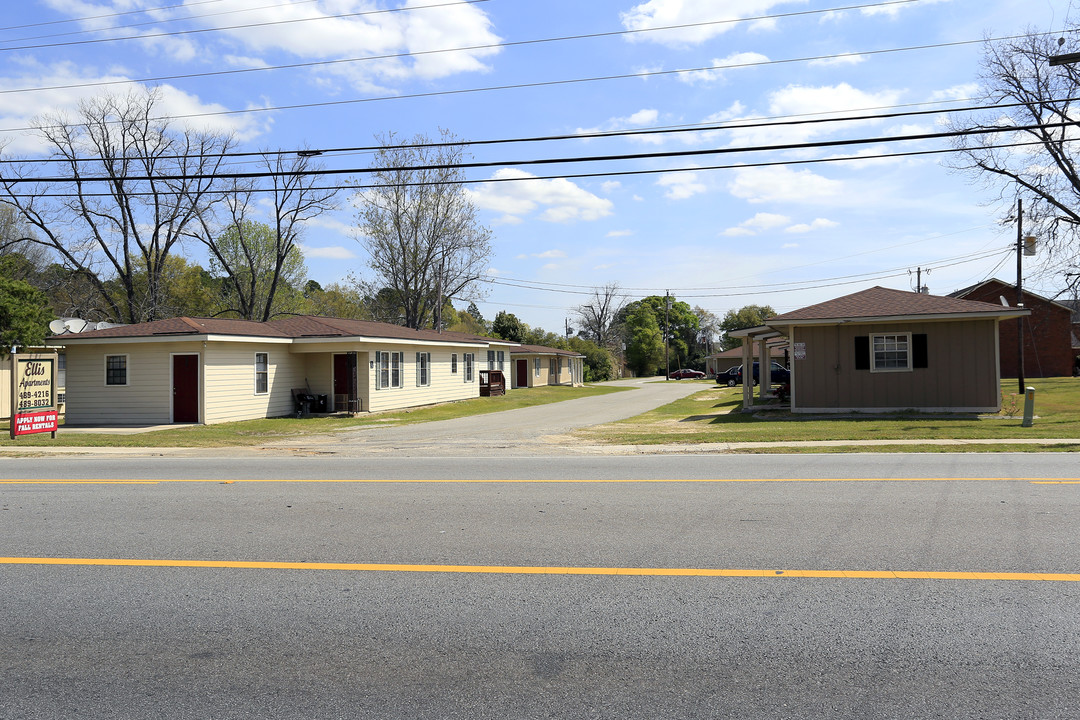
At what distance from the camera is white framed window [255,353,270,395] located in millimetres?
25953

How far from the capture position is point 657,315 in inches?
4171

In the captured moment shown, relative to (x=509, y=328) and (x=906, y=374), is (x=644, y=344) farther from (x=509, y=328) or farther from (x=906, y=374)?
(x=906, y=374)

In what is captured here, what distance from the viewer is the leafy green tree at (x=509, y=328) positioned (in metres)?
75.4

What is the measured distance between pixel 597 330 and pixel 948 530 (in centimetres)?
9331

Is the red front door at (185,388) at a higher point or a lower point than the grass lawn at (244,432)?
higher

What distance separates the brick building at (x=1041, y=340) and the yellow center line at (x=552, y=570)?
47.8 meters

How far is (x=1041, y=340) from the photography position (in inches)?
1826

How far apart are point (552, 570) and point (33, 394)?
60.6 feet

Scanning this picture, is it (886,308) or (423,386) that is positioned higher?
(886,308)

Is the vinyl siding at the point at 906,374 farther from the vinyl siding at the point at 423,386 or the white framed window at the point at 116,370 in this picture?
the white framed window at the point at 116,370

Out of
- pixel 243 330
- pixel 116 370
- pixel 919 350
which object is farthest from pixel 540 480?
pixel 116 370

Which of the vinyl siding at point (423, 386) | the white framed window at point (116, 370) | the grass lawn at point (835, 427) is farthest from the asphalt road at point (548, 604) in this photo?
the vinyl siding at point (423, 386)

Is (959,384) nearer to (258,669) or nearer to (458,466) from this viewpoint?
(458,466)

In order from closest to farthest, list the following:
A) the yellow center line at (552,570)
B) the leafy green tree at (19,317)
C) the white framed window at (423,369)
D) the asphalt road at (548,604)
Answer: the asphalt road at (548,604) → the yellow center line at (552,570) → the leafy green tree at (19,317) → the white framed window at (423,369)
